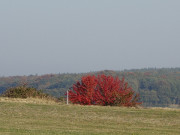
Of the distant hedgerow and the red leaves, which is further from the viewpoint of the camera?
the distant hedgerow

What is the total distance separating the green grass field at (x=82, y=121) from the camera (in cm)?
1500

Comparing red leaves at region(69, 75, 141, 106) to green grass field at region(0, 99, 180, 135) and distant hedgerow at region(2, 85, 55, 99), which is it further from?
green grass field at region(0, 99, 180, 135)

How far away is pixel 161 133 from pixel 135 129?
113 cm

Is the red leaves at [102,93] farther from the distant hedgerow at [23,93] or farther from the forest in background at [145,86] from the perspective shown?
the forest in background at [145,86]

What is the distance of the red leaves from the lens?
90.6 ft

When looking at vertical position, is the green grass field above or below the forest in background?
below

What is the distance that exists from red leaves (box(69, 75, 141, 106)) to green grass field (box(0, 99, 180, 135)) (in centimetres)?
535

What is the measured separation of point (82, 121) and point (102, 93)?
34.6 ft

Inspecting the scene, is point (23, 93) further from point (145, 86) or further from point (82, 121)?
point (145, 86)

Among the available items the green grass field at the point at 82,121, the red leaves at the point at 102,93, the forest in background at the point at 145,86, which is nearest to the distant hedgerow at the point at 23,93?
the red leaves at the point at 102,93

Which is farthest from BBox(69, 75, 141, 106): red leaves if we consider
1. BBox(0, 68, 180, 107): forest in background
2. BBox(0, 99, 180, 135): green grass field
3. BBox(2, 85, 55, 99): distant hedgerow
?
BBox(0, 68, 180, 107): forest in background

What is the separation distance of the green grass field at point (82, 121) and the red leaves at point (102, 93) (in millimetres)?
5353

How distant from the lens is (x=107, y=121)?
18.2 metres

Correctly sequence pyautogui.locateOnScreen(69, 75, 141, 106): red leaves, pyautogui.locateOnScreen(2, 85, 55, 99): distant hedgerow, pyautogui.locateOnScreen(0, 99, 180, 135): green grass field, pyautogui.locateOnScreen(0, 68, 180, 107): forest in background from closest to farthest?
pyautogui.locateOnScreen(0, 99, 180, 135): green grass field, pyautogui.locateOnScreen(69, 75, 141, 106): red leaves, pyautogui.locateOnScreen(2, 85, 55, 99): distant hedgerow, pyautogui.locateOnScreen(0, 68, 180, 107): forest in background
